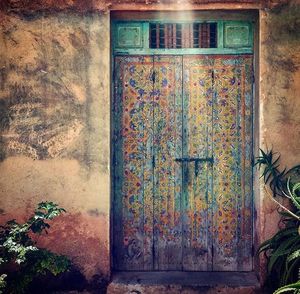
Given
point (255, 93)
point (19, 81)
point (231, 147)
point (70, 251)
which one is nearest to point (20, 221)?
point (70, 251)

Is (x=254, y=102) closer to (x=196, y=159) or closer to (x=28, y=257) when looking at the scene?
(x=196, y=159)

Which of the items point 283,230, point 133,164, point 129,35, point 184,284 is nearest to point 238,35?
point 129,35

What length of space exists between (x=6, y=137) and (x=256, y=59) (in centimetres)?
241

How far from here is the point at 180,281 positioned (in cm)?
473

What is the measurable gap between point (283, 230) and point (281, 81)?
1316 millimetres

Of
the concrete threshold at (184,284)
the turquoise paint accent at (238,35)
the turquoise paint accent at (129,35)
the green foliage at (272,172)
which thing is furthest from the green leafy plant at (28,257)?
the turquoise paint accent at (238,35)

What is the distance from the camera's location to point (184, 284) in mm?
4668

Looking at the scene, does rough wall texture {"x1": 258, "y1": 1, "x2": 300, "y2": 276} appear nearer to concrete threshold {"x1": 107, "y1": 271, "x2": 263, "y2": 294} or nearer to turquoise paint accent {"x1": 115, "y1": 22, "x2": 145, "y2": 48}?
concrete threshold {"x1": 107, "y1": 271, "x2": 263, "y2": 294}

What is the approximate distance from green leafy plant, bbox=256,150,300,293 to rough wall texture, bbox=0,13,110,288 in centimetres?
144

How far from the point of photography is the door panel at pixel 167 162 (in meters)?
4.93

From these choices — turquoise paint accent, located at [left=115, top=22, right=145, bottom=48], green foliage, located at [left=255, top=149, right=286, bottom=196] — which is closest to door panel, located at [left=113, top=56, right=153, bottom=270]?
turquoise paint accent, located at [left=115, top=22, right=145, bottom=48]

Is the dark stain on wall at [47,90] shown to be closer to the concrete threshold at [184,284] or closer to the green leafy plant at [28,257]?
the green leafy plant at [28,257]

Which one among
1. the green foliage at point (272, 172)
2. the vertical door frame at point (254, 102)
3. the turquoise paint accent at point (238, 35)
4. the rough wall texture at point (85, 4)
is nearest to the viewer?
the green foliage at point (272, 172)

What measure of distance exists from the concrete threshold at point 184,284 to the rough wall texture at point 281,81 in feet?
2.55
